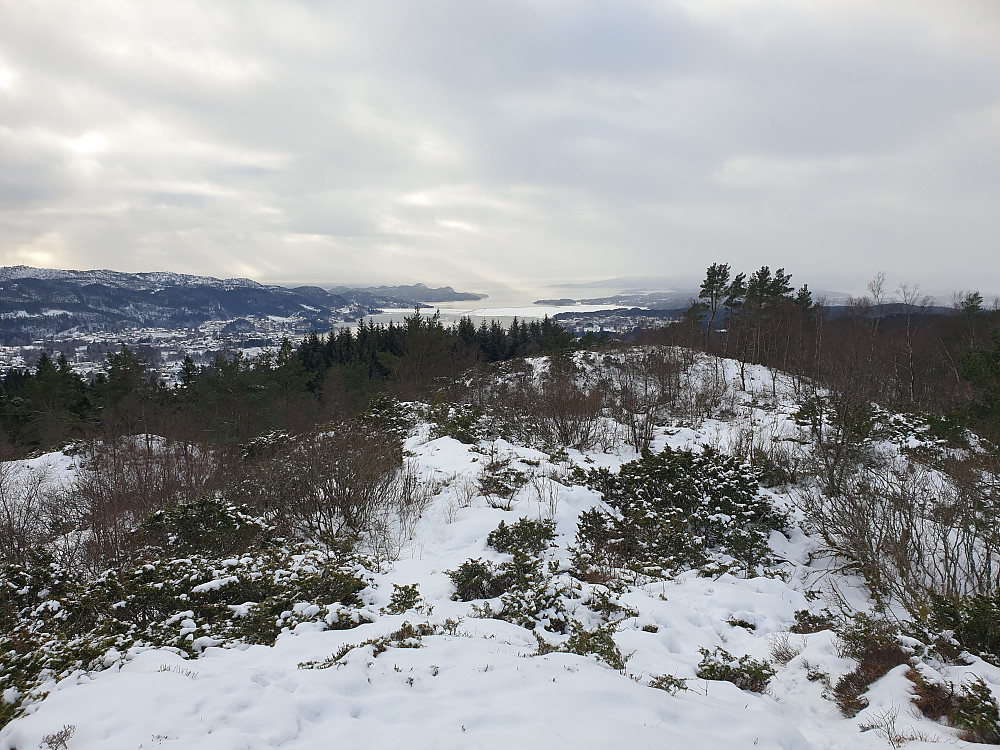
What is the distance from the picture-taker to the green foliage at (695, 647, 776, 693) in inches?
183

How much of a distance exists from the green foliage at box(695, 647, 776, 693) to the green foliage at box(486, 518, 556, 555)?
3.46m

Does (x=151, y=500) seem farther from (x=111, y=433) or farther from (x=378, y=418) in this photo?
(x=111, y=433)

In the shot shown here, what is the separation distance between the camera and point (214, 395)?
25031 mm

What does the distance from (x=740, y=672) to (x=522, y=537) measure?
4.09 meters

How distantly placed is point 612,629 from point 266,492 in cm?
755

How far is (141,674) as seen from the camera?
3699mm

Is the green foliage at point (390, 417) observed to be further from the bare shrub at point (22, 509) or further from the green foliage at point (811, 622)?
the green foliage at point (811, 622)

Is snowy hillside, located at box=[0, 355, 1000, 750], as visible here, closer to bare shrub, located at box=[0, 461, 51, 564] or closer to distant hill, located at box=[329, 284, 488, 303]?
bare shrub, located at box=[0, 461, 51, 564]

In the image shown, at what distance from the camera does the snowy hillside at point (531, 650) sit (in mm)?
3236

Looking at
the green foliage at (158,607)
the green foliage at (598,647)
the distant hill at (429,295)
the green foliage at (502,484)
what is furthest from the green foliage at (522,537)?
the distant hill at (429,295)

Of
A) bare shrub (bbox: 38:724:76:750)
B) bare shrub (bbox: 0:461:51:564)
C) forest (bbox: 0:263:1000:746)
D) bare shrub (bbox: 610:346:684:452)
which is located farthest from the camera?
bare shrub (bbox: 610:346:684:452)

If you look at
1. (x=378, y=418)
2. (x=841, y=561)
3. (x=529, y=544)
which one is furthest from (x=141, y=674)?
(x=378, y=418)

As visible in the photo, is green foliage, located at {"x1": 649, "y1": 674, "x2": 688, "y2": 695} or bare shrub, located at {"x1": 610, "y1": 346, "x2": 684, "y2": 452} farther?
bare shrub, located at {"x1": 610, "y1": 346, "x2": 684, "y2": 452}

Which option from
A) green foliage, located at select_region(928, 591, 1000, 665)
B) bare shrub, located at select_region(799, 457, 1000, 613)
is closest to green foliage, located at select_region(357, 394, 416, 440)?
bare shrub, located at select_region(799, 457, 1000, 613)
